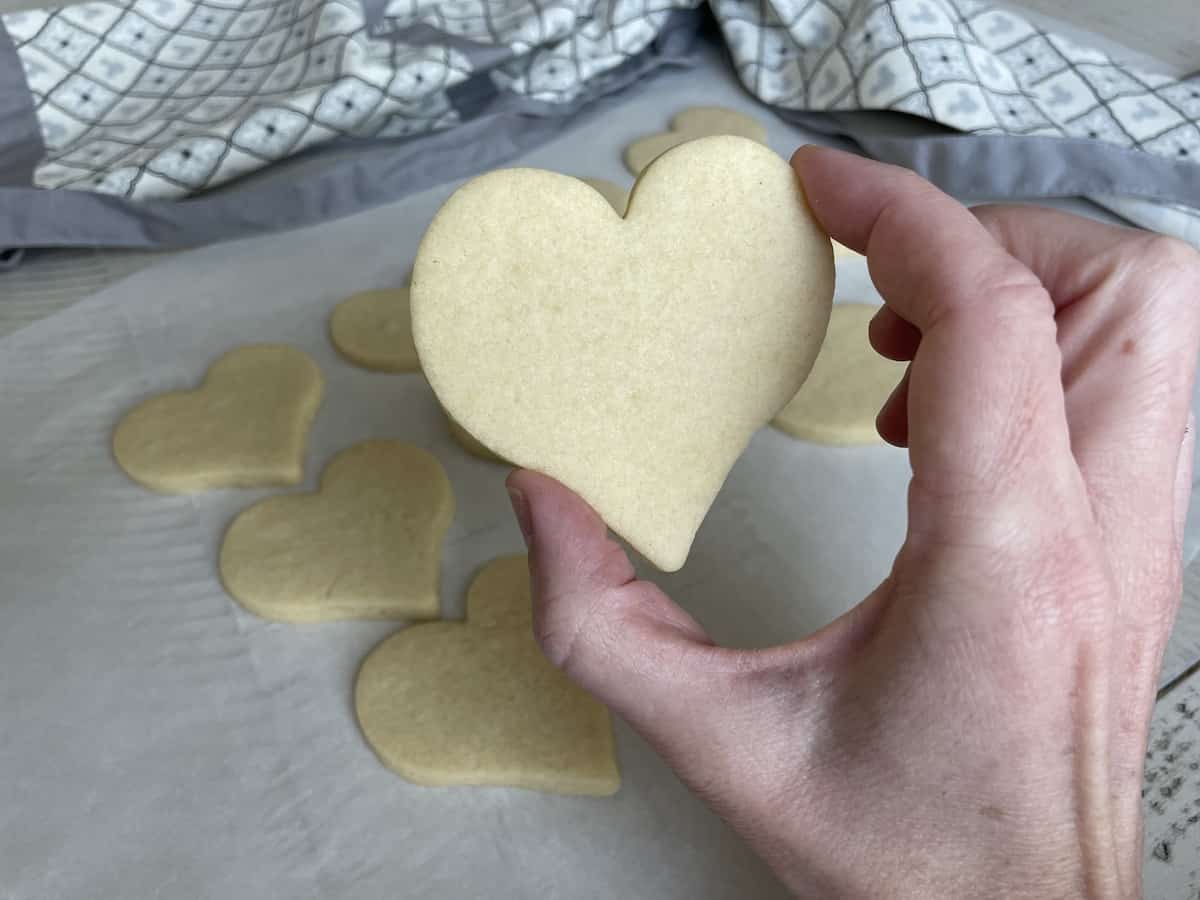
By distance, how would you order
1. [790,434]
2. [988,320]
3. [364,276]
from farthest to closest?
[364,276] < [790,434] < [988,320]

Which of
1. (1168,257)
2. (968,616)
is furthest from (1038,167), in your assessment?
(968,616)

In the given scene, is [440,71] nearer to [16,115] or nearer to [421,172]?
[421,172]

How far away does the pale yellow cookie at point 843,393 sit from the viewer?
856mm

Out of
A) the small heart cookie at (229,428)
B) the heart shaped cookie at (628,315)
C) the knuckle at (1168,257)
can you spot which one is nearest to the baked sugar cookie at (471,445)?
the small heart cookie at (229,428)

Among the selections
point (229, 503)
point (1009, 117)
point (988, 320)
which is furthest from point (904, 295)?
point (1009, 117)

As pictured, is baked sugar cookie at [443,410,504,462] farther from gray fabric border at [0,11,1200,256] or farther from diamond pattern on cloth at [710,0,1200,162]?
diamond pattern on cloth at [710,0,1200,162]

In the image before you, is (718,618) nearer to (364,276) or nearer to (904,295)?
(904,295)

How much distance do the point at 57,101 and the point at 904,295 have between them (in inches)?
40.1

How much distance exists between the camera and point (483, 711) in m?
0.68

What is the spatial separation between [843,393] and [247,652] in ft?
1.72

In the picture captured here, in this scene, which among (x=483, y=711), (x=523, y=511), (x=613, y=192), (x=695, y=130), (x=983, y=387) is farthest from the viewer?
(x=695, y=130)

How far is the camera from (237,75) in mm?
1202

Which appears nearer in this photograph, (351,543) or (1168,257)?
(1168,257)

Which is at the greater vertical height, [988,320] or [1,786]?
[988,320]
